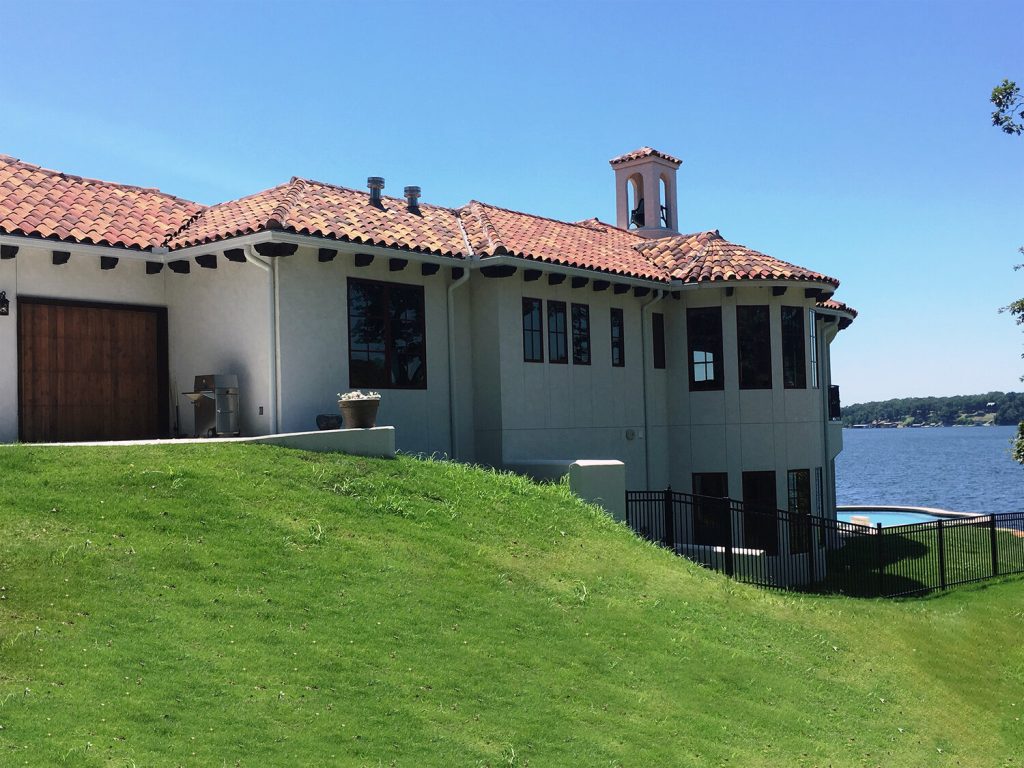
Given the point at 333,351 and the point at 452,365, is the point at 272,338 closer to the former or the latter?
the point at 333,351

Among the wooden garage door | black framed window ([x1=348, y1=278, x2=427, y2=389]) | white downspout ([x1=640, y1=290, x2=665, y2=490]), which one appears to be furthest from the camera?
white downspout ([x1=640, y1=290, x2=665, y2=490])

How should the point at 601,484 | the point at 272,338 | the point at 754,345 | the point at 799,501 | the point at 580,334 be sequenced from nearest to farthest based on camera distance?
the point at 272,338 → the point at 601,484 → the point at 580,334 → the point at 754,345 → the point at 799,501

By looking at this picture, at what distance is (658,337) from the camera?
22.8 metres

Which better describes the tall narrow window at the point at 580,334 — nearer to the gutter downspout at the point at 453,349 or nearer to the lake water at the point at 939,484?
the gutter downspout at the point at 453,349

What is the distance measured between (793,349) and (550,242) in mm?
6262

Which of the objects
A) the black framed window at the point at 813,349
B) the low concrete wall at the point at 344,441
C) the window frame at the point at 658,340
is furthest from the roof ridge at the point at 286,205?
the black framed window at the point at 813,349

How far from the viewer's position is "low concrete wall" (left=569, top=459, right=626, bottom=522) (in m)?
16.9

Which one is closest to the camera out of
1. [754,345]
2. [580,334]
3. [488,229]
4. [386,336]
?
[386,336]

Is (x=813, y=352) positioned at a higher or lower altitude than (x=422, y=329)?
lower

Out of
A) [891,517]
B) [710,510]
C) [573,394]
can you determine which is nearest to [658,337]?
[573,394]

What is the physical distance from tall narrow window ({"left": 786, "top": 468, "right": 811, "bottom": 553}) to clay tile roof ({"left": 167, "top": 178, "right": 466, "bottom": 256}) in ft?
29.6

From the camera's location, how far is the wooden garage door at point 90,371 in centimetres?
1562

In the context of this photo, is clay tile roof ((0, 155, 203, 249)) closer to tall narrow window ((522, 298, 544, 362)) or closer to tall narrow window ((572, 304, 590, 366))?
tall narrow window ((522, 298, 544, 362))

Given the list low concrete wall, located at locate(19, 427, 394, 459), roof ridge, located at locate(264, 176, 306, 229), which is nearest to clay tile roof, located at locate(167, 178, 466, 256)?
roof ridge, located at locate(264, 176, 306, 229)
